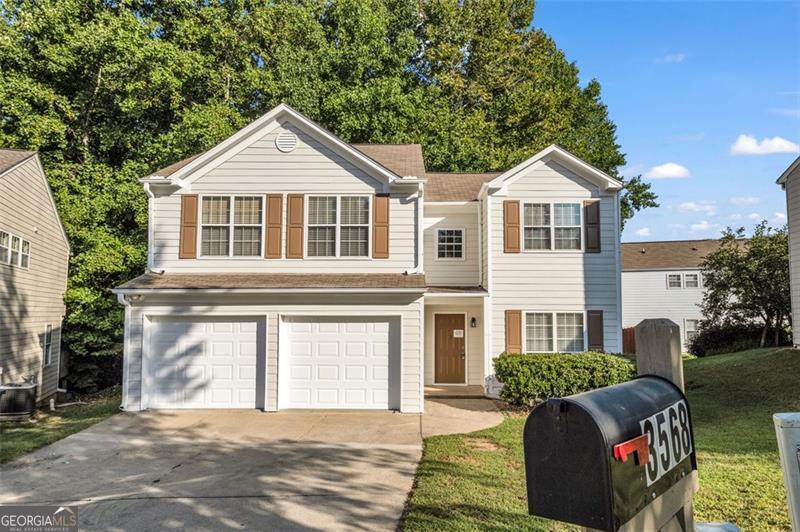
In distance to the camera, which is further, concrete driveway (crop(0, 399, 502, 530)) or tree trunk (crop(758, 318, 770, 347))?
tree trunk (crop(758, 318, 770, 347))

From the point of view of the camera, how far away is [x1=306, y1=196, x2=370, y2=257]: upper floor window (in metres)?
12.1

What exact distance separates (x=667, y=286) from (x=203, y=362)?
2638 cm

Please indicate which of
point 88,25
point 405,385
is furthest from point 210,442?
point 88,25

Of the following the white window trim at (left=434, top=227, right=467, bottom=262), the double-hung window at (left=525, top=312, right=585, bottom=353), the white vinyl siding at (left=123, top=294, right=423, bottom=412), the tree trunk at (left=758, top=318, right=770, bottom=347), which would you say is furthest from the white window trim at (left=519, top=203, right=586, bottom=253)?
the tree trunk at (left=758, top=318, right=770, bottom=347)

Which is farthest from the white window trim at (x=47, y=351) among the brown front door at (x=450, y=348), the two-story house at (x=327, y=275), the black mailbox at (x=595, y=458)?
the black mailbox at (x=595, y=458)

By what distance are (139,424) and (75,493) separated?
13.5 ft

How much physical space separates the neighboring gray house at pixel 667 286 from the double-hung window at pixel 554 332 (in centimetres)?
1708

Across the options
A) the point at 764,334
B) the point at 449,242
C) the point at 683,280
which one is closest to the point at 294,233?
the point at 449,242

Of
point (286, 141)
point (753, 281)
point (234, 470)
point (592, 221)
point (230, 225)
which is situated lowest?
point (234, 470)

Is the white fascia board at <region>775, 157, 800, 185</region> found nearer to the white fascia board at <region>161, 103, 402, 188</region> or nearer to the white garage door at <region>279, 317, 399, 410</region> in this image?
the white fascia board at <region>161, 103, 402, 188</region>

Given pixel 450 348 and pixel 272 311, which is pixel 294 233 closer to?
pixel 272 311

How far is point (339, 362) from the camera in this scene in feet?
37.6

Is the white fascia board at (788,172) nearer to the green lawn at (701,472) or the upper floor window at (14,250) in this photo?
the green lawn at (701,472)

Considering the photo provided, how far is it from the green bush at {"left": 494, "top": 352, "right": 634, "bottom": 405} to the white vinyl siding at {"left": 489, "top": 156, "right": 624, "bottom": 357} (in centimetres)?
184
